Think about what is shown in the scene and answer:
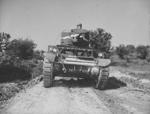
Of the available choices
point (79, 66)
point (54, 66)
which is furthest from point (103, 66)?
point (54, 66)

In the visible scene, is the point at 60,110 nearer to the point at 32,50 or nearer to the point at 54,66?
the point at 54,66

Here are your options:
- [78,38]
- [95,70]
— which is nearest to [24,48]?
[78,38]

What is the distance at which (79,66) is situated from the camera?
912 centimetres

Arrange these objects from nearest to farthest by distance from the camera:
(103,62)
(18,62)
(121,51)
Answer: (103,62) → (18,62) → (121,51)

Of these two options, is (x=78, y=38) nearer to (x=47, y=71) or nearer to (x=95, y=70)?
(x=95, y=70)

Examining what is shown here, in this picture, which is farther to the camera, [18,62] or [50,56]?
[18,62]

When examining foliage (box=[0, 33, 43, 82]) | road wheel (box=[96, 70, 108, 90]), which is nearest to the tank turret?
road wheel (box=[96, 70, 108, 90])

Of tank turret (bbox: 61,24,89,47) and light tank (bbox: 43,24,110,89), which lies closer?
light tank (bbox: 43,24,110,89)

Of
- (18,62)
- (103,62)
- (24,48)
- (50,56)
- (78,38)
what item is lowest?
(18,62)

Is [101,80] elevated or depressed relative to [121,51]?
depressed

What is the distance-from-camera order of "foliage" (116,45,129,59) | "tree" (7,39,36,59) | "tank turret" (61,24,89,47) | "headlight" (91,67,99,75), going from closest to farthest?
1. "headlight" (91,67,99,75)
2. "tank turret" (61,24,89,47)
3. "tree" (7,39,36,59)
4. "foliage" (116,45,129,59)

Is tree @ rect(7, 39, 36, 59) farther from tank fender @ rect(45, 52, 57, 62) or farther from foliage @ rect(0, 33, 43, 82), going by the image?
tank fender @ rect(45, 52, 57, 62)

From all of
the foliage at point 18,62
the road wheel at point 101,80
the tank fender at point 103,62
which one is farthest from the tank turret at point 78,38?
the foliage at point 18,62

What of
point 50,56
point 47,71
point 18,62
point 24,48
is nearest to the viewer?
point 47,71
